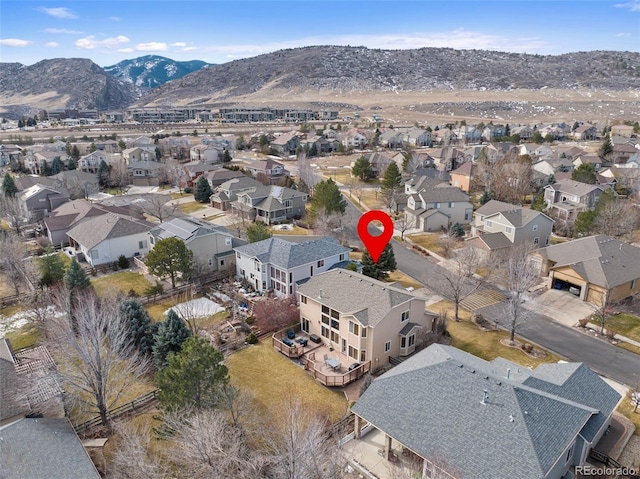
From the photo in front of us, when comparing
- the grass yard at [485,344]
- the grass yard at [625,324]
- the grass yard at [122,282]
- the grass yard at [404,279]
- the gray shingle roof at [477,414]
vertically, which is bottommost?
the grass yard at [625,324]

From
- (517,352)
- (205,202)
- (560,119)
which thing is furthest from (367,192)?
(560,119)

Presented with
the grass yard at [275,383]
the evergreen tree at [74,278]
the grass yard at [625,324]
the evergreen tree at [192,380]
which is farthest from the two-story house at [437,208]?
the evergreen tree at [192,380]

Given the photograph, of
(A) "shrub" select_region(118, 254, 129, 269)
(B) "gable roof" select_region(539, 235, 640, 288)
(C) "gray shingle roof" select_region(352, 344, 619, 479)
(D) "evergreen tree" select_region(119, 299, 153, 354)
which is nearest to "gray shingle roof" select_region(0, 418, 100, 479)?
(D) "evergreen tree" select_region(119, 299, 153, 354)

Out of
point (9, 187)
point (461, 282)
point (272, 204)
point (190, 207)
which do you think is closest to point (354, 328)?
point (461, 282)

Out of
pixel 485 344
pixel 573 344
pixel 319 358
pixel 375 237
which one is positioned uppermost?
pixel 375 237

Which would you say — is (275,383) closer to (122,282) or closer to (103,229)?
(122,282)

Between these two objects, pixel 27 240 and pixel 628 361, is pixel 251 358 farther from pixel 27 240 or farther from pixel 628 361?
pixel 27 240

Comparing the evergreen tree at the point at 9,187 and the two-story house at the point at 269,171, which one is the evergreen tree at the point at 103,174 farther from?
the two-story house at the point at 269,171
